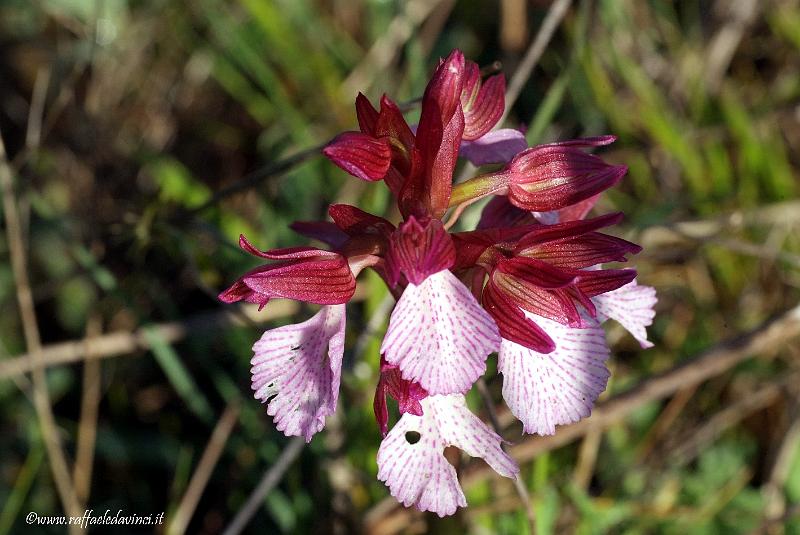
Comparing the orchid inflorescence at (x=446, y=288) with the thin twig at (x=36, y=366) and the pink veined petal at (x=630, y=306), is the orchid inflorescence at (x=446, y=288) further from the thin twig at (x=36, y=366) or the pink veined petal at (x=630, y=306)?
the thin twig at (x=36, y=366)

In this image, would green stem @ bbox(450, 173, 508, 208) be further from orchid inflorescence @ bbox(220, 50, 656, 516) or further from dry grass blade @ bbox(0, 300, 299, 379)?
dry grass blade @ bbox(0, 300, 299, 379)

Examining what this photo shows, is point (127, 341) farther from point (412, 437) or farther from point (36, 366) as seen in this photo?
point (412, 437)

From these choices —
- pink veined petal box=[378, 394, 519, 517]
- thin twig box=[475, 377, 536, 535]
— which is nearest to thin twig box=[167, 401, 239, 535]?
thin twig box=[475, 377, 536, 535]

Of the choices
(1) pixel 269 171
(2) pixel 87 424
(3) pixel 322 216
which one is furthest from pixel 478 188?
(2) pixel 87 424

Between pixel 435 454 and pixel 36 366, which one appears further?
pixel 36 366

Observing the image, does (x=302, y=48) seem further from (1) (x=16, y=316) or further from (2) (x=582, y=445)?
(2) (x=582, y=445)

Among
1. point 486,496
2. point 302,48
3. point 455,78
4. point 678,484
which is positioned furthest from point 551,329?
point 302,48
